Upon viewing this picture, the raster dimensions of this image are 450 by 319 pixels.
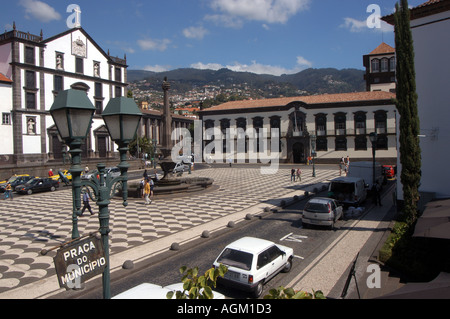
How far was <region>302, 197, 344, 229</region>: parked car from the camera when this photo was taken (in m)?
14.7

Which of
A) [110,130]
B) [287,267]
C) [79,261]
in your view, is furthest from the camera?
[287,267]

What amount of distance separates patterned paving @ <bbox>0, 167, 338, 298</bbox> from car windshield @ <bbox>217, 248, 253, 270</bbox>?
5294mm

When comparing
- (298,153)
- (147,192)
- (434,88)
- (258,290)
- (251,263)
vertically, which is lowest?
(258,290)

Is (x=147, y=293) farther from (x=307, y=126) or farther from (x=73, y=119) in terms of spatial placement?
(x=307, y=126)

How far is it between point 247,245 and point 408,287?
4.31 metres

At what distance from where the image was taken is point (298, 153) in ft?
188

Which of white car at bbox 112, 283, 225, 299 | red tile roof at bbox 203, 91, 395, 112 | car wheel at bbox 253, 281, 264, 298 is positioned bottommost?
car wheel at bbox 253, 281, 264, 298

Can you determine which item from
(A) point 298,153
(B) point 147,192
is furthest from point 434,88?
(A) point 298,153

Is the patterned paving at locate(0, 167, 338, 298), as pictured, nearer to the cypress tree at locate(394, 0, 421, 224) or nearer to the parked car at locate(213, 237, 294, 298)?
the parked car at locate(213, 237, 294, 298)

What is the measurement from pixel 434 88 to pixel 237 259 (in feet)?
47.9

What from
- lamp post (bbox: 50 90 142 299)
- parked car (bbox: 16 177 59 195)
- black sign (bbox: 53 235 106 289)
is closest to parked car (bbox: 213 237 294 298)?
lamp post (bbox: 50 90 142 299)

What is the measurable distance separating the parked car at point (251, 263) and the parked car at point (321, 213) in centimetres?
541

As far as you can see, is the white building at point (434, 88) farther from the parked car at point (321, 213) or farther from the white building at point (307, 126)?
the white building at point (307, 126)
